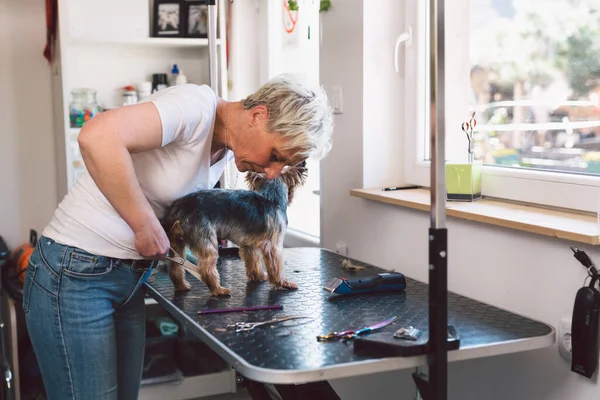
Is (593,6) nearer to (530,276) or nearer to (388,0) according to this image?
(530,276)

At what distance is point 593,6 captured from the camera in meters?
1.58

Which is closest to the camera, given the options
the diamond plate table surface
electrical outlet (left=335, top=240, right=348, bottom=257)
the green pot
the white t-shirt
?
the diamond plate table surface

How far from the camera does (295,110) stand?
4.60 feet

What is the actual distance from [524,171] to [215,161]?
2.55 ft

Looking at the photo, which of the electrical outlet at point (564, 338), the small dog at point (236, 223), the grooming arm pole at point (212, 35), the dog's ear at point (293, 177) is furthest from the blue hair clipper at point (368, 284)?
the grooming arm pole at point (212, 35)

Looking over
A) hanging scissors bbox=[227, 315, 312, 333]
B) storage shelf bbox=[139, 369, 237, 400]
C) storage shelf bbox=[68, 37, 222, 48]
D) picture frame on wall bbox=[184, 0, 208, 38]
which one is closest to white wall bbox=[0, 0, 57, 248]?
storage shelf bbox=[68, 37, 222, 48]

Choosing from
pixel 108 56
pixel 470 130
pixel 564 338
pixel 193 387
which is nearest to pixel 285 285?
pixel 564 338

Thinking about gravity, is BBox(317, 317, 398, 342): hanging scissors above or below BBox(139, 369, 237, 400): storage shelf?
above

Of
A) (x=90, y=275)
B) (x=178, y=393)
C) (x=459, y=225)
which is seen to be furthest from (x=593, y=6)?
(x=178, y=393)

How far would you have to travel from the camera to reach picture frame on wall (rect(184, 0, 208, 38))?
294 cm

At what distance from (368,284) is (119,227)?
1.78ft

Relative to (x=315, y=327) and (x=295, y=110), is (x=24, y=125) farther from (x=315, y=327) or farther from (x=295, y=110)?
(x=315, y=327)

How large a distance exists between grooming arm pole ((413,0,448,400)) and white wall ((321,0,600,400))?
44 centimetres

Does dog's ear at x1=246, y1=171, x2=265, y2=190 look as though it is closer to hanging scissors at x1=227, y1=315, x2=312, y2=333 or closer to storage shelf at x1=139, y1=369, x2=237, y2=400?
hanging scissors at x1=227, y1=315, x2=312, y2=333
